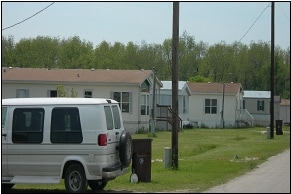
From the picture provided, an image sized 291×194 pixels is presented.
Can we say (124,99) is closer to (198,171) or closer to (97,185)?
(198,171)

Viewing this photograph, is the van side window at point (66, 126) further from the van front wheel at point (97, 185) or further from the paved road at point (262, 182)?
the paved road at point (262, 182)

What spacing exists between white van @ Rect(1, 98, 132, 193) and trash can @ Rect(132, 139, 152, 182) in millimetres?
1389

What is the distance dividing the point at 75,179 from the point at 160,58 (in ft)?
148

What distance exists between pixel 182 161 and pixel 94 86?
74.3 feet

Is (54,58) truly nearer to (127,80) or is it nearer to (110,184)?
(127,80)

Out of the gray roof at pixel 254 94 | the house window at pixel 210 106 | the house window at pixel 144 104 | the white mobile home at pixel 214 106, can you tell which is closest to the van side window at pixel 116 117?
the house window at pixel 144 104

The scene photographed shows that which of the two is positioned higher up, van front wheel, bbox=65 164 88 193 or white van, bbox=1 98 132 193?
white van, bbox=1 98 132 193

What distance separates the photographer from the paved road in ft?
39.9

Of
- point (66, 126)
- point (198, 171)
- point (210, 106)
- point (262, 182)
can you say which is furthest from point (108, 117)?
point (210, 106)

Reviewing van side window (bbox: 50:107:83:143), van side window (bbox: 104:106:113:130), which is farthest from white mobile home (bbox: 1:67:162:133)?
van side window (bbox: 50:107:83:143)

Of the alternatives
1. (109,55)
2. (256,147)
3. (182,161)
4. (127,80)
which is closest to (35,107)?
(182,161)

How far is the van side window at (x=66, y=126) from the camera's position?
12.5 m

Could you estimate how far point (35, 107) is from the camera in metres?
12.8

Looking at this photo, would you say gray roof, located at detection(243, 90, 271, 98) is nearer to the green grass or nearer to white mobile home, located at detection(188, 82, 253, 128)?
white mobile home, located at detection(188, 82, 253, 128)
